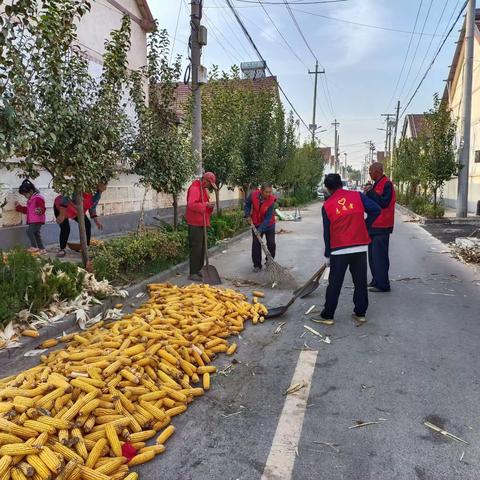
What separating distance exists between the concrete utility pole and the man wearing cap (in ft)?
50.6

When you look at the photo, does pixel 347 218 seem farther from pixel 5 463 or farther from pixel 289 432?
pixel 5 463

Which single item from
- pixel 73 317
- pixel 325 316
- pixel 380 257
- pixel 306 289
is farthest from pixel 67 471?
pixel 380 257

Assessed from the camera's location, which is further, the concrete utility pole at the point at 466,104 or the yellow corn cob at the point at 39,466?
the concrete utility pole at the point at 466,104

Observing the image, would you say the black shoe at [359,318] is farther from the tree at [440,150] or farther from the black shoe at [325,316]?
the tree at [440,150]

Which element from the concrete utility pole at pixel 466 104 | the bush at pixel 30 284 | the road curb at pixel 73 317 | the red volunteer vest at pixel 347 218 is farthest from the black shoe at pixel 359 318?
the concrete utility pole at pixel 466 104

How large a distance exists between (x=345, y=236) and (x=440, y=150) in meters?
17.0

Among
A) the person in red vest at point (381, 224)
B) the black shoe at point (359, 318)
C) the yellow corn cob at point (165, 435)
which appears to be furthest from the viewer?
the person in red vest at point (381, 224)

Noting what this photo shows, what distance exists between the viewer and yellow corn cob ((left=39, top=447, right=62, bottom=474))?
2807 mm

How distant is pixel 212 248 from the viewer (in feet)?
40.0

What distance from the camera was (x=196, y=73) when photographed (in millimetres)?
12195

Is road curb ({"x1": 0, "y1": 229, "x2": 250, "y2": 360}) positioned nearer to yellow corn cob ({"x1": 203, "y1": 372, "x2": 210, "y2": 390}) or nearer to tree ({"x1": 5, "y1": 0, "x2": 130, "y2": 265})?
tree ({"x1": 5, "y1": 0, "x2": 130, "y2": 265})

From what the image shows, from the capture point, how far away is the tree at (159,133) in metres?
10.1

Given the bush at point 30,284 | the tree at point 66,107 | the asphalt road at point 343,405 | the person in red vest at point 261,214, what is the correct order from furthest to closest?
the person in red vest at point 261,214 < the tree at point 66,107 < the bush at point 30,284 < the asphalt road at point 343,405

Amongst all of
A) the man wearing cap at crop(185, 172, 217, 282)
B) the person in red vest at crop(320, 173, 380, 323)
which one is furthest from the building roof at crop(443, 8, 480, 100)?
the person in red vest at crop(320, 173, 380, 323)
